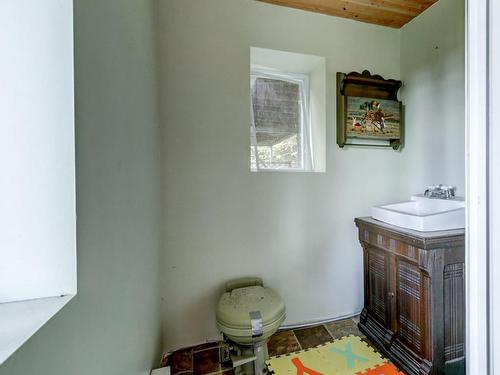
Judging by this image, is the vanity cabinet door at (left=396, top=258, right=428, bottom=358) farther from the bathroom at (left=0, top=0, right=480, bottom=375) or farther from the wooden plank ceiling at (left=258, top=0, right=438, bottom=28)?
the wooden plank ceiling at (left=258, top=0, right=438, bottom=28)

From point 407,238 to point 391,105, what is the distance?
118 cm

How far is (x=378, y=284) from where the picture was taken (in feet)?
5.05

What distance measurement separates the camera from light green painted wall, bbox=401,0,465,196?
1.52 m

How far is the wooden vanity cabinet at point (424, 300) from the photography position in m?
1.16

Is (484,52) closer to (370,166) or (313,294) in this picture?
(370,166)

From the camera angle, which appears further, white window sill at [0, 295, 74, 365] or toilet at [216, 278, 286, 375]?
toilet at [216, 278, 286, 375]

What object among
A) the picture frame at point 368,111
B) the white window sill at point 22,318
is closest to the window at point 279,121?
the picture frame at point 368,111

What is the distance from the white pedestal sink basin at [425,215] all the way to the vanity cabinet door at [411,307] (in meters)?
0.23

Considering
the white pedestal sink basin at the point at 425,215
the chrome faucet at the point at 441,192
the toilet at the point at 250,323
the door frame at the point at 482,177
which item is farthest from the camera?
the chrome faucet at the point at 441,192

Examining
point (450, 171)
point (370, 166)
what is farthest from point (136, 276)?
point (450, 171)

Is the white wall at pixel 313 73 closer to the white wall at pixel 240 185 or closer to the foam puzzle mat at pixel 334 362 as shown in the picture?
the white wall at pixel 240 185

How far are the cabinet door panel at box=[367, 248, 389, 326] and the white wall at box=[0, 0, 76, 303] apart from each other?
1.66 metres

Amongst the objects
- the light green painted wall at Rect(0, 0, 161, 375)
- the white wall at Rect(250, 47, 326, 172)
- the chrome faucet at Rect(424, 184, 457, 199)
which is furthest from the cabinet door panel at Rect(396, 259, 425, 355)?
the light green painted wall at Rect(0, 0, 161, 375)

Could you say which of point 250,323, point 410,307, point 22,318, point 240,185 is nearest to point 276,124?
point 240,185
